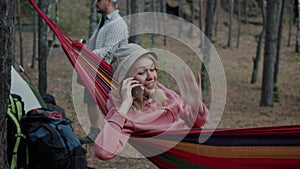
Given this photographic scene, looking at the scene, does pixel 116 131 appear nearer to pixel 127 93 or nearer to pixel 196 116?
pixel 127 93

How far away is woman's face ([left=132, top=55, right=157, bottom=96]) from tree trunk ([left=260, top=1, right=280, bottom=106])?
21.1 feet

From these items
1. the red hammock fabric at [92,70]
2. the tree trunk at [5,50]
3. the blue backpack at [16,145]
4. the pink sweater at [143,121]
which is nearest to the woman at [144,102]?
→ the pink sweater at [143,121]

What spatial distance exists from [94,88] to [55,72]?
8.92 m

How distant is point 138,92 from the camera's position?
Answer: 8.05ft

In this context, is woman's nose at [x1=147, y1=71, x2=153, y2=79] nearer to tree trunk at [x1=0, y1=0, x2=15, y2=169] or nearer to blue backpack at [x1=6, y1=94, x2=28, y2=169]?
tree trunk at [x1=0, y1=0, x2=15, y2=169]

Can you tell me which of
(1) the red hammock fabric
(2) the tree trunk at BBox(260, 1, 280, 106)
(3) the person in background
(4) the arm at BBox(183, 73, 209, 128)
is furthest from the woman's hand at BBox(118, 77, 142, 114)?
(2) the tree trunk at BBox(260, 1, 280, 106)

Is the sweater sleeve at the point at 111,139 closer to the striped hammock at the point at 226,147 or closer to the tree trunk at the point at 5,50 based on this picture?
the striped hammock at the point at 226,147

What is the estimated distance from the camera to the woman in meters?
2.34

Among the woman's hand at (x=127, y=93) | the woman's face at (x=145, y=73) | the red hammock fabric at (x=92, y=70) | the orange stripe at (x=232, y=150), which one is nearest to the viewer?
the orange stripe at (x=232, y=150)

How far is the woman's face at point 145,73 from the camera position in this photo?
2441mm

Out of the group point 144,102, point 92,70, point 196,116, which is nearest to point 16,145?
point 92,70

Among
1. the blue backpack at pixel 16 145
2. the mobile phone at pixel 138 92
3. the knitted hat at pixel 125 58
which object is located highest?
the knitted hat at pixel 125 58

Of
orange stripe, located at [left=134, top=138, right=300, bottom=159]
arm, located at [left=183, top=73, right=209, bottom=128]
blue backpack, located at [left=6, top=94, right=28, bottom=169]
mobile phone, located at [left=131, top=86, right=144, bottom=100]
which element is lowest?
blue backpack, located at [left=6, top=94, right=28, bottom=169]

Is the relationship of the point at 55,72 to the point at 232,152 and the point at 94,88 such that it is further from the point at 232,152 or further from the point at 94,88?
the point at 232,152
